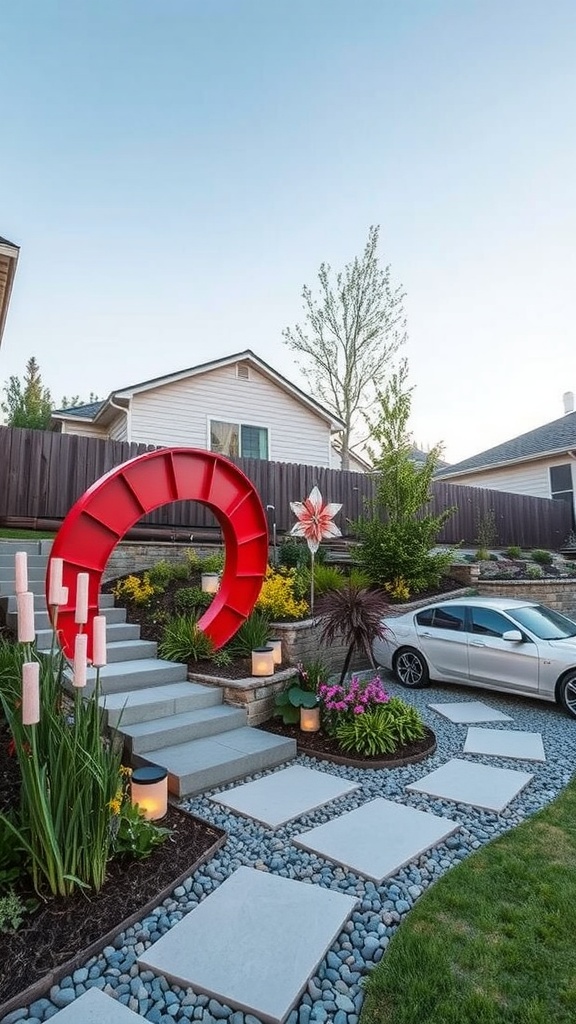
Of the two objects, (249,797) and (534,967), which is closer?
(534,967)

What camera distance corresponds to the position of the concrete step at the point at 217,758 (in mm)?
3658

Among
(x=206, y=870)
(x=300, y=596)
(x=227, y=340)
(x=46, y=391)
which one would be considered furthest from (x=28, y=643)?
(x=46, y=391)

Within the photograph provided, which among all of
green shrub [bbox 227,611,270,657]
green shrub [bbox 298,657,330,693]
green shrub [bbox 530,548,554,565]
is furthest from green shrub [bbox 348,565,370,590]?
green shrub [bbox 530,548,554,565]

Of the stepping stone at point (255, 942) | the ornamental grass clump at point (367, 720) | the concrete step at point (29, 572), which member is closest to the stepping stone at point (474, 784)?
the ornamental grass clump at point (367, 720)

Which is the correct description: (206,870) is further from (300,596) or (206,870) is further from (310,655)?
(300,596)

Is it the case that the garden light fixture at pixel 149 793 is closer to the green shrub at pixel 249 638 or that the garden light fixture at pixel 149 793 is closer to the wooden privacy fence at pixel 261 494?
the green shrub at pixel 249 638

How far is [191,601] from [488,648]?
12.0ft

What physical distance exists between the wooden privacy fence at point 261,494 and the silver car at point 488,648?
3.93 m

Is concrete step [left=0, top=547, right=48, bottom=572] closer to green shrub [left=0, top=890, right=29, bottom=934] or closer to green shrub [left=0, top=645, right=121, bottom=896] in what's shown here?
green shrub [left=0, top=645, right=121, bottom=896]

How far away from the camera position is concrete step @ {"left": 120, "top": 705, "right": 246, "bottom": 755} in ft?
12.9

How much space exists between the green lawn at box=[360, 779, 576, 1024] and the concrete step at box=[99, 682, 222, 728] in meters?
2.49

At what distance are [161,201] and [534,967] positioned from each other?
11.8 metres

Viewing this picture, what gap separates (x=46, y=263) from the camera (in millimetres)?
10211

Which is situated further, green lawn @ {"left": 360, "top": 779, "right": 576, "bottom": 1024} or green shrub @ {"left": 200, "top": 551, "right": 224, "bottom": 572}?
green shrub @ {"left": 200, "top": 551, "right": 224, "bottom": 572}
